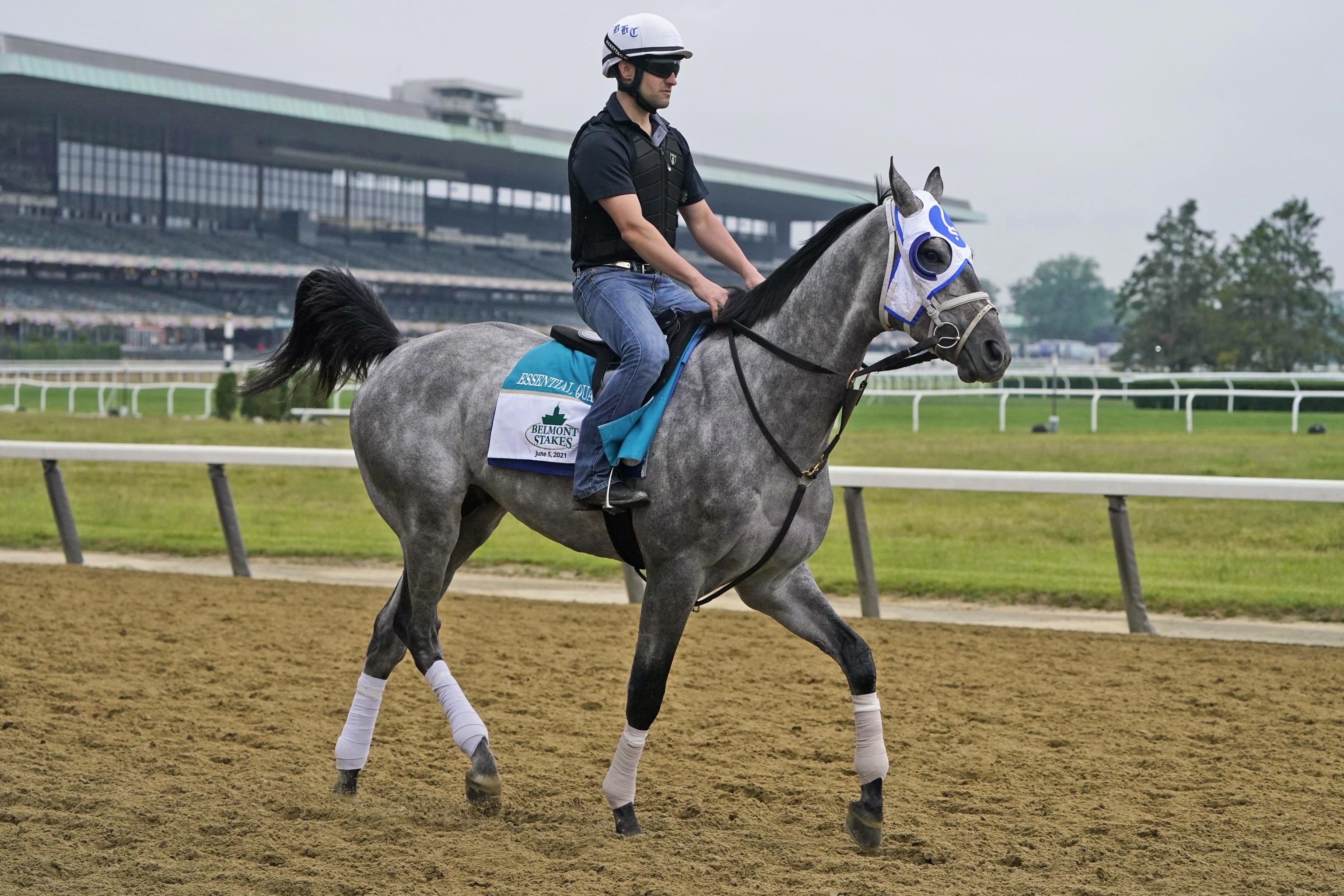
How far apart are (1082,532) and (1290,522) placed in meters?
1.50

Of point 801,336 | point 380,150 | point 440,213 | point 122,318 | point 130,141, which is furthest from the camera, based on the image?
point 440,213

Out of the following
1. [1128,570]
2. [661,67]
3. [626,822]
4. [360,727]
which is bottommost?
[626,822]

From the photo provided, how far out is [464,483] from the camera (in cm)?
425

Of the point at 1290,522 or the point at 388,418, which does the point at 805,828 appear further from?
the point at 1290,522

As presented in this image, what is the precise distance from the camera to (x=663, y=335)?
153 inches

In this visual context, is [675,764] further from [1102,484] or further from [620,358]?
[1102,484]

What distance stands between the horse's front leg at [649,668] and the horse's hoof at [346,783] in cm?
89

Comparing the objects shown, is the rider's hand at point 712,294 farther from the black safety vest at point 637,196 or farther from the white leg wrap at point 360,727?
the white leg wrap at point 360,727

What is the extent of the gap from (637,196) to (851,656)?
1436mm

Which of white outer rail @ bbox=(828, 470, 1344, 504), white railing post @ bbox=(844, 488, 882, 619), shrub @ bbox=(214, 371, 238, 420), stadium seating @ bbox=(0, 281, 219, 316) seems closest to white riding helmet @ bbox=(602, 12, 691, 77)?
white outer rail @ bbox=(828, 470, 1344, 504)

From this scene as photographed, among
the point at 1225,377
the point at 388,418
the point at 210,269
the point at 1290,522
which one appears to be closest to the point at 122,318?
the point at 210,269

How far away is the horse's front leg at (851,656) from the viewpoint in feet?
12.3

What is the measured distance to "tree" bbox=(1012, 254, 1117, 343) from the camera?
8544cm

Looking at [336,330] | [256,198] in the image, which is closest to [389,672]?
[336,330]
